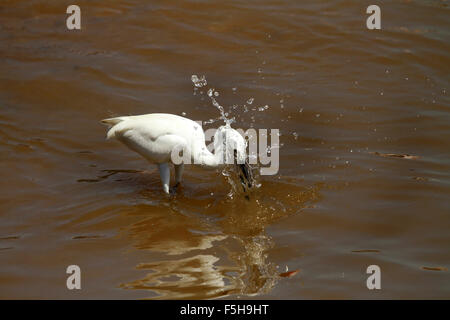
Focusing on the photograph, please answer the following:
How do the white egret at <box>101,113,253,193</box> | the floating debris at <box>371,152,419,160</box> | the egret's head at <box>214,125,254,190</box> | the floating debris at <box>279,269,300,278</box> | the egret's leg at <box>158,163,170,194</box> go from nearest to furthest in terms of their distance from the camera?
the floating debris at <box>279,269,300,278</box> < the egret's head at <box>214,125,254,190</box> < the white egret at <box>101,113,253,193</box> < the egret's leg at <box>158,163,170,194</box> < the floating debris at <box>371,152,419,160</box>

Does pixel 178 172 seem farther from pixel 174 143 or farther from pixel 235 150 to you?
pixel 235 150

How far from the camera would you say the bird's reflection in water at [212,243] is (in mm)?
5000

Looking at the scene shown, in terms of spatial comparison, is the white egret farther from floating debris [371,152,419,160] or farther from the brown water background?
floating debris [371,152,419,160]

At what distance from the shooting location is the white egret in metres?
6.15

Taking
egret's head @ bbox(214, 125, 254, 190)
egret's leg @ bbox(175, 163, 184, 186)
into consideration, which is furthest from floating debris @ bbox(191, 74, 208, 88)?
egret's head @ bbox(214, 125, 254, 190)

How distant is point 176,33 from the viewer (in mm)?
10492

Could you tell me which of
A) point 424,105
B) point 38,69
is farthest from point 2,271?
point 424,105

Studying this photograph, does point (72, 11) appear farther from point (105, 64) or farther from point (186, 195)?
point (186, 195)

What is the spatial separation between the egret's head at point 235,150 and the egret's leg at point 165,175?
738 mm

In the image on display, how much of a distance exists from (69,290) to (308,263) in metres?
1.95

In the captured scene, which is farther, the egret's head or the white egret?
the white egret

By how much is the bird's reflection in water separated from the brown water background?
0.02 metres

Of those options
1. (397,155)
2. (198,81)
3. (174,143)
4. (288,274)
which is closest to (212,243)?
(288,274)

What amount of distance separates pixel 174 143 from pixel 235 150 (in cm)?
76
